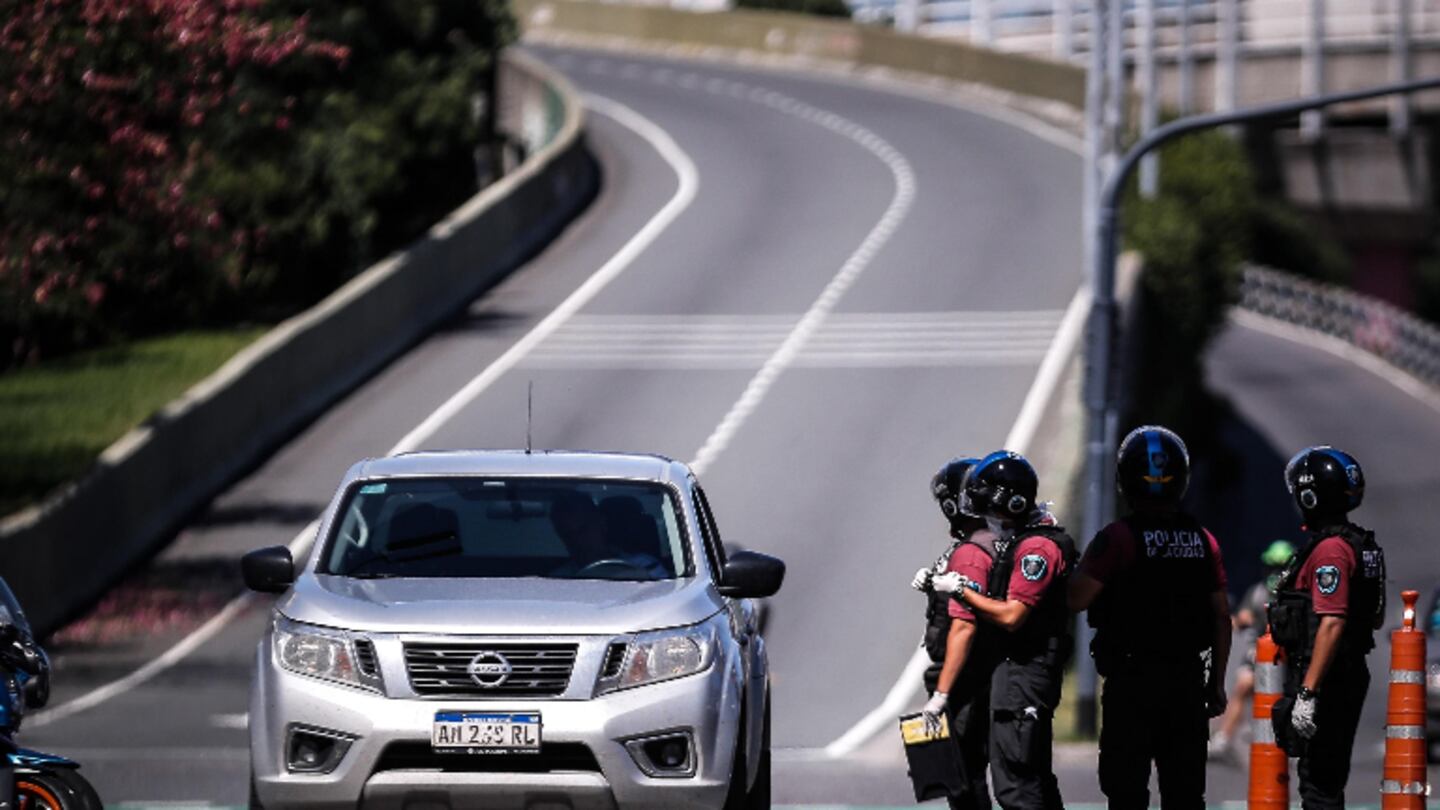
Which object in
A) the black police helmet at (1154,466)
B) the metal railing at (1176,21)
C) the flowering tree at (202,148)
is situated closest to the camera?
the black police helmet at (1154,466)

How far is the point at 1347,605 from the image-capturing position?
1050 cm

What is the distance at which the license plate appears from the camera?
1058 cm

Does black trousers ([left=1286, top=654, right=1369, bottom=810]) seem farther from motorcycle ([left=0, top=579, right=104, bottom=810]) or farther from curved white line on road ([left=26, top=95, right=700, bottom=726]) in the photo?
curved white line on road ([left=26, top=95, right=700, bottom=726])

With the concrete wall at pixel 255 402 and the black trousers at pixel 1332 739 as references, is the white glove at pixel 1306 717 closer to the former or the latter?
the black trousers at pixel 1332 739

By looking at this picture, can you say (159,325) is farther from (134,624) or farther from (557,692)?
(557,692)

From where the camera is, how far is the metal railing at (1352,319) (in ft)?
208

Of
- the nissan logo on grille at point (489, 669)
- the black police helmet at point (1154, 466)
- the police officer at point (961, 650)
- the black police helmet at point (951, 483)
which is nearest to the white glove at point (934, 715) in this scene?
the police officer at point (961, 650)

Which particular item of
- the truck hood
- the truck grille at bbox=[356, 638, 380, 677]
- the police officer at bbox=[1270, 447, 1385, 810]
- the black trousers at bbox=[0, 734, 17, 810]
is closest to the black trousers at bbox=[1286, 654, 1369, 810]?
the police officer at bbox=[1270, 447, 1385, 810]

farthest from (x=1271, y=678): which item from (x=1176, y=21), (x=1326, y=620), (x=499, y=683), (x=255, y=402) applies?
(x=1176, y=21)

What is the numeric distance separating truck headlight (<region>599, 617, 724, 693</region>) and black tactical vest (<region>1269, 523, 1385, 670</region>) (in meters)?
2.12

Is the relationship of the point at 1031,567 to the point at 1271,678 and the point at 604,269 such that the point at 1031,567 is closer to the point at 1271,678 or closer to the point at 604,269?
the point at 1271,678

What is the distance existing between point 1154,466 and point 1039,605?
748 millimetres

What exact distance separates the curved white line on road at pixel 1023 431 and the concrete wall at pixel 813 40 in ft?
93.0

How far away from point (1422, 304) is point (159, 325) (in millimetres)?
76952
